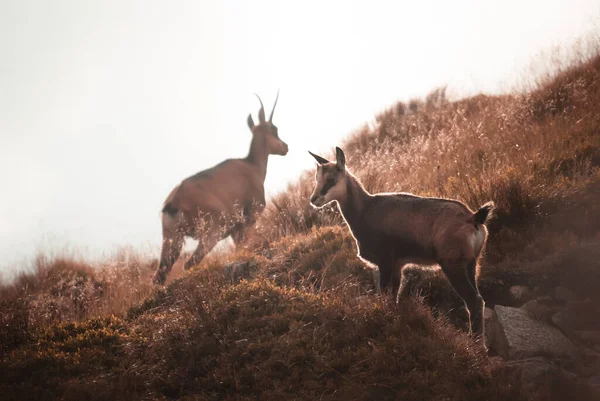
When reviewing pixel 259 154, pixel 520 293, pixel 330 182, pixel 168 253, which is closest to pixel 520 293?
pixel 520 293

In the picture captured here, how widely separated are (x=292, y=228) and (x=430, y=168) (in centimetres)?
277

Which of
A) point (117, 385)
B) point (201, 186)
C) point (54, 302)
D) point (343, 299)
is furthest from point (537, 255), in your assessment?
point (54, 302)

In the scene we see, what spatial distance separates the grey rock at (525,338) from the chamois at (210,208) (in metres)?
5.79

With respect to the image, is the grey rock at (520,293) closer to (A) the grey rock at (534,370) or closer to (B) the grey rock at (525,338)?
(B) the grey rock at (525,338)

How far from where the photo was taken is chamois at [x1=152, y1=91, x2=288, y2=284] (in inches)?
463

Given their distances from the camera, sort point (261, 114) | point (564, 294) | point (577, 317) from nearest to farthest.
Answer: point (577, 317) → point (564, 294) → point (261, 114)

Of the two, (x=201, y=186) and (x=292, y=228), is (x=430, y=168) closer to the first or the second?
(x=292, y=228)

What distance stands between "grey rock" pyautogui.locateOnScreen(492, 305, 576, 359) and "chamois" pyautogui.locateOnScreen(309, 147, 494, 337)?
0.88 ft

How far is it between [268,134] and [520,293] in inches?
314

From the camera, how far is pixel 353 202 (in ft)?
25.7

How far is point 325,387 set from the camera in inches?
244

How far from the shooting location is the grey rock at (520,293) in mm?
7598

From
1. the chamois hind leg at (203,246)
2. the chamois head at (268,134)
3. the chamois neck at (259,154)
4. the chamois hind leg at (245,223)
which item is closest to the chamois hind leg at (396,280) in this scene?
the chamois hind leg at (203,246)

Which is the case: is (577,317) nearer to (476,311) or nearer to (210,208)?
(476,311)
